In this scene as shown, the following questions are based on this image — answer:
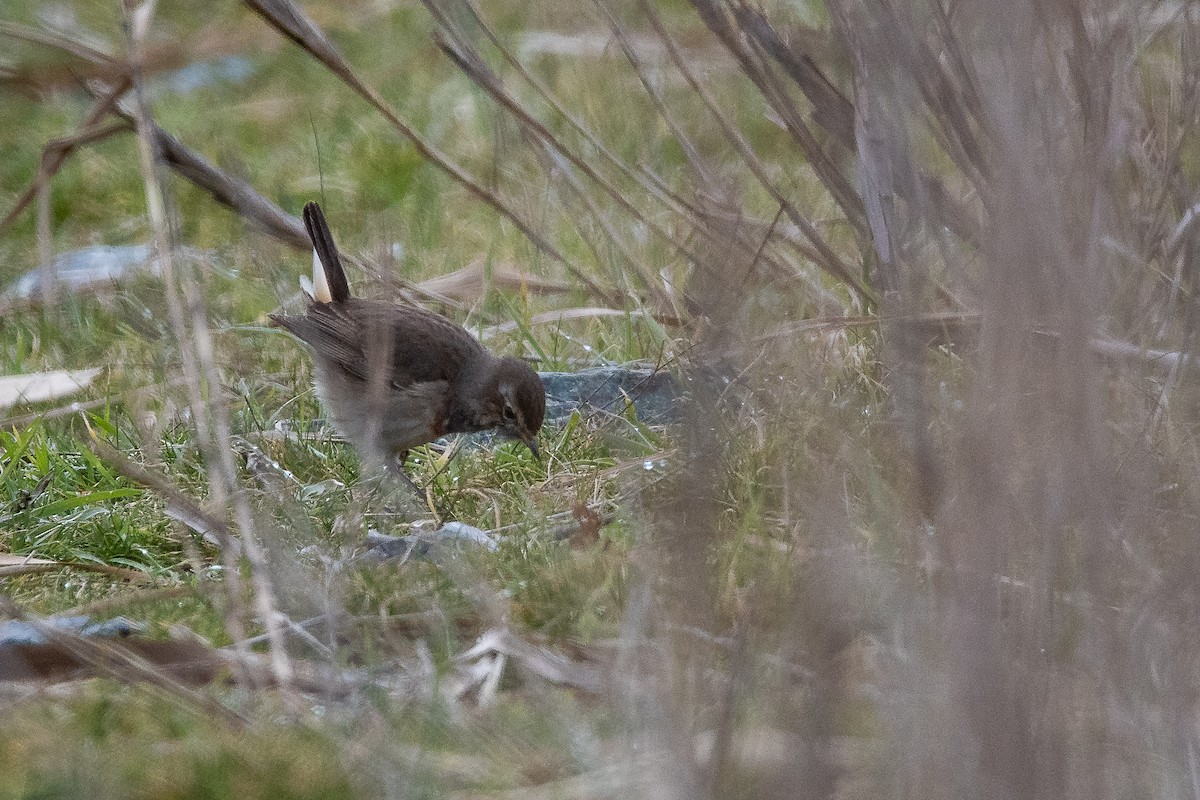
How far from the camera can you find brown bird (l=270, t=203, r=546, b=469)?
480 cm

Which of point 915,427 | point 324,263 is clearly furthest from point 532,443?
point 915,427

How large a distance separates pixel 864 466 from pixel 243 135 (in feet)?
19.7

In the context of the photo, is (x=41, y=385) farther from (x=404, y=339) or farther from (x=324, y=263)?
(x=404, y=339)

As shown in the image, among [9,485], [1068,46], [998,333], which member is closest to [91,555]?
[9,485]

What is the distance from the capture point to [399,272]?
6.27 meters

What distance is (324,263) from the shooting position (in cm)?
554

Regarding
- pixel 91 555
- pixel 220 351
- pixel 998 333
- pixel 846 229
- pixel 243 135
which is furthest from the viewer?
pixel 243 135

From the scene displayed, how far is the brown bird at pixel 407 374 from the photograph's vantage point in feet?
15.8

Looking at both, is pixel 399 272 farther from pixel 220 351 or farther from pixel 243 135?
pixel 243 135

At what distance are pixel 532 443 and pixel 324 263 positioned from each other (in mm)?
→ 1297

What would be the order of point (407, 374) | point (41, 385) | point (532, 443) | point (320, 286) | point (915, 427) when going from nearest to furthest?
point (915, 427)
point (532, 443)
point (41, 385)
point (407, 374)
point (320, 286)

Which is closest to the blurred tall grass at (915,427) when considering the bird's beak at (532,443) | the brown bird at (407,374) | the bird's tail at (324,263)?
the bird's tail at (324,263)

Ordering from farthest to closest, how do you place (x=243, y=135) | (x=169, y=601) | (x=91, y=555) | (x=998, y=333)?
(x=243, y=135), (x=91, y=555), (x=169, y=601), (x=998, y=333)

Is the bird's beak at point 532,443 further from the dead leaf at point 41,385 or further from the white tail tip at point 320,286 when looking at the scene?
the dead leaf at point 41,385
